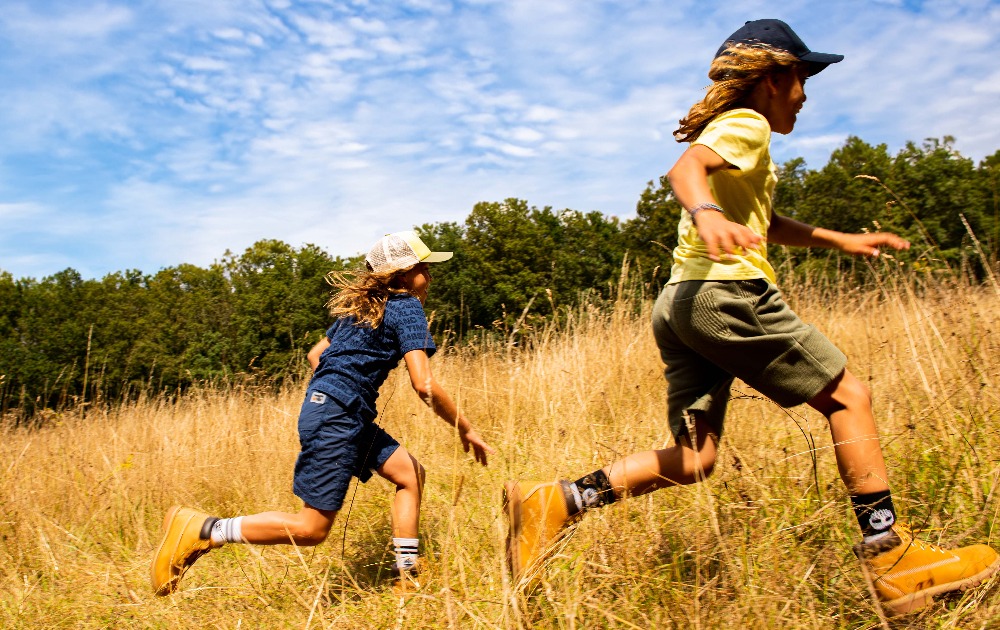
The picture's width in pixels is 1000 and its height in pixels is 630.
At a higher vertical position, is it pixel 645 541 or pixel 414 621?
pixel 645 541

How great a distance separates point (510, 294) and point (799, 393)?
578 inches

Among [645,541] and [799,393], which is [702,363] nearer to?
[799,393]

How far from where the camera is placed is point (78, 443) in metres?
4.92

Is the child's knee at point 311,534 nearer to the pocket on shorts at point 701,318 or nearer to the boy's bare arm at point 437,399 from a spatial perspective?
the boy's bare arm at point 437,399

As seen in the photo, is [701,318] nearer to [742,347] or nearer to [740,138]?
[742,347]

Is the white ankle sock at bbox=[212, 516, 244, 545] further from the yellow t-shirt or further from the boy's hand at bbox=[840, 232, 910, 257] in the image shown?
the boy's hand at bbox=[840, 232, 910, 257]

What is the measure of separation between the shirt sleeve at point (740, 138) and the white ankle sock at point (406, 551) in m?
1.72

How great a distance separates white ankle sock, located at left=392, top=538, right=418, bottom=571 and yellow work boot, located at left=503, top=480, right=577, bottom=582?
0.47 meters

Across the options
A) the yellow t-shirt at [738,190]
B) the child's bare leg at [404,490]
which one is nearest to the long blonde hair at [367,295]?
the child's bare leg at [404,490]

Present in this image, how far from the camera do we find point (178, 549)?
8.18 feet

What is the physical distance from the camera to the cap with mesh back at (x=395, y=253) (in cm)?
276

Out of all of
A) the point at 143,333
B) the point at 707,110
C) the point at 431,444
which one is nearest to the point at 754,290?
the point at 707,110

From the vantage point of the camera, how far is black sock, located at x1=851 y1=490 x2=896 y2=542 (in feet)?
5.76

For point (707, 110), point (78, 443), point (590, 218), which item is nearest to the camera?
point (707, 110)
